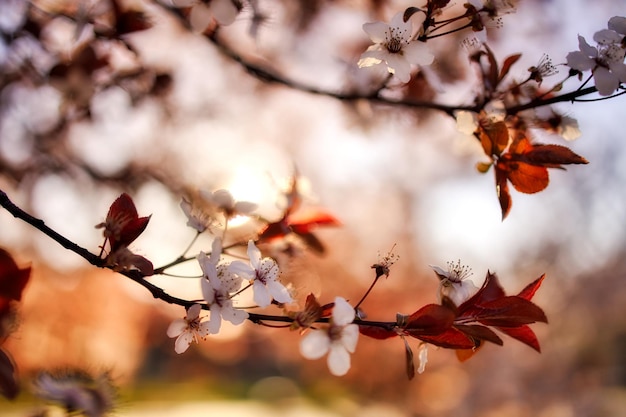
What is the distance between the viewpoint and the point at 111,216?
54 centimetres

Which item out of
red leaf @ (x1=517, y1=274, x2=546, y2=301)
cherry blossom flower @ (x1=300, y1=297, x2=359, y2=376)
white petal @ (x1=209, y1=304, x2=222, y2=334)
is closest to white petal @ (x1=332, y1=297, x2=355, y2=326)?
cherry blossom flower @ (x1=300, y1=297, x2=359, y2=376)

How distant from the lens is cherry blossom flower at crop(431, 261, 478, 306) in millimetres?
568

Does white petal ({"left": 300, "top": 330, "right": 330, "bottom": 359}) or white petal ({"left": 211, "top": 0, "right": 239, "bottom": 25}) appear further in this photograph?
white petal ({"left": 211, "top": 0, "right": 239, "bottom": 25})

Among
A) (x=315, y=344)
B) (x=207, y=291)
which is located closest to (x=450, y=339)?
(x=315, y=344)

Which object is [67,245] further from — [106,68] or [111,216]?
[106,68]

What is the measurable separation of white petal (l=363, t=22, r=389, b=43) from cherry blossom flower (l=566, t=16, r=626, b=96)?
215mm

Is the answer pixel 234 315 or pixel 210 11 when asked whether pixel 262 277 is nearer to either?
pixel 234 315

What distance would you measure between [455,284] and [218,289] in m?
0.24

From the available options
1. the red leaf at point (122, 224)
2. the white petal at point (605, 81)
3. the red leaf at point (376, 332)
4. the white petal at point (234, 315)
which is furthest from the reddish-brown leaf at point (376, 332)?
the white petal at point (605, 81)

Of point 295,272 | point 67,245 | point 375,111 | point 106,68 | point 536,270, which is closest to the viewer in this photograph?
point 67,245

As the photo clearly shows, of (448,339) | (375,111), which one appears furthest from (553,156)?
(375,111)

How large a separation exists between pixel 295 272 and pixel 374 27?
41cm

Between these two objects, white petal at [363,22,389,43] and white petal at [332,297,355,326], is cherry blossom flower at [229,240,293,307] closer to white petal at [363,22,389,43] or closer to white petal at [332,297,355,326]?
white petal at [332,297,355,326]

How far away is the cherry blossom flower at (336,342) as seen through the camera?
0.50 m
